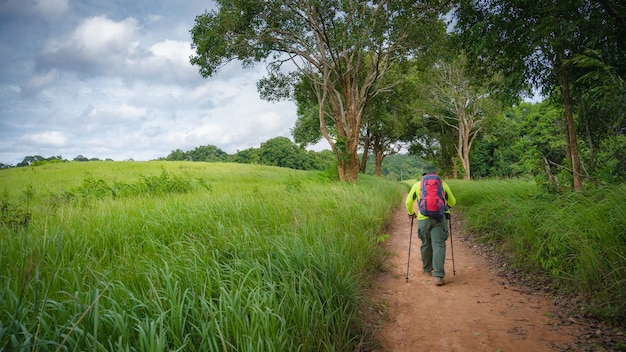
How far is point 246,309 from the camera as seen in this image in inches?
104

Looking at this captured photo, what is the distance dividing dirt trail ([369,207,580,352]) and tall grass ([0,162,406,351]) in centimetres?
51

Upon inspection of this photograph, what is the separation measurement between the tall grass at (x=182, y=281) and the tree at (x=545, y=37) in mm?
4919

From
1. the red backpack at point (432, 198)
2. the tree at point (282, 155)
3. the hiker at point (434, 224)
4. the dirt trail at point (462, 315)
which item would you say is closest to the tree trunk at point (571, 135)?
the dirt trail at point (462, 315)

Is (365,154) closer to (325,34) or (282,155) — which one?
(325,34)

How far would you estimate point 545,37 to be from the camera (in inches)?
216

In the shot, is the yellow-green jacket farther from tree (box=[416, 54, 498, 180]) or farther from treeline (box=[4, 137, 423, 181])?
treeline (box=[4, 137, 423, 181])

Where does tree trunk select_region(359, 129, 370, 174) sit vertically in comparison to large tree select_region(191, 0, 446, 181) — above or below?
below

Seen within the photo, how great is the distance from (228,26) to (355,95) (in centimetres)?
689

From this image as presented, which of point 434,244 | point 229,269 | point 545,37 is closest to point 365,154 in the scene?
point 545,37

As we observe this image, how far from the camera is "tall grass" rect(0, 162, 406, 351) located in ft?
7.09

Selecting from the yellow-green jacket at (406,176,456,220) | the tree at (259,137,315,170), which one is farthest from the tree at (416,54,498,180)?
the tree at (259,137,315,170)

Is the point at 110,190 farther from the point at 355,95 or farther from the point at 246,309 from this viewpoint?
the point at 355,95

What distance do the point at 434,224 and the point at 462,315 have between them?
184cm

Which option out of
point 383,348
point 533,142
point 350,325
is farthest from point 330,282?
point 533,142
